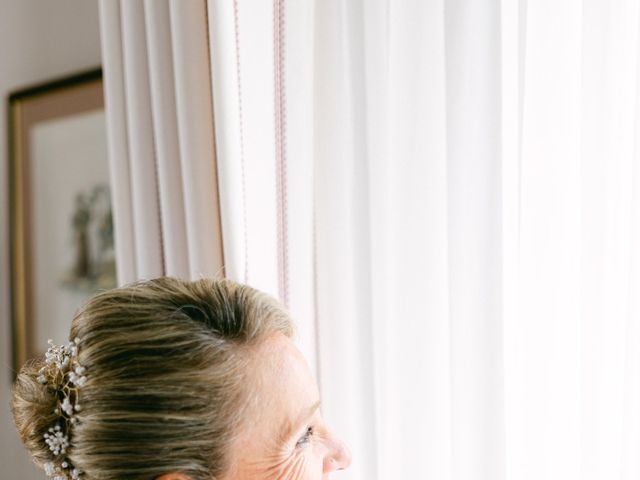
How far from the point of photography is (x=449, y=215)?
1088mm

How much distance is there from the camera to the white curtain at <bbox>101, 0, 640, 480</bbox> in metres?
0.95

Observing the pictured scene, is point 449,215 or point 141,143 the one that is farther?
point 141,143

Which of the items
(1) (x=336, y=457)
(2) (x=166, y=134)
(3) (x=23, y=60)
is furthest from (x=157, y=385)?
(3) (x=23, y=60)

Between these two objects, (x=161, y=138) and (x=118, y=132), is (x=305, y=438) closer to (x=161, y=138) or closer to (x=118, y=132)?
(x=161, y=138)

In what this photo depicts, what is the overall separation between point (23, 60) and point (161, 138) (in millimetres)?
868

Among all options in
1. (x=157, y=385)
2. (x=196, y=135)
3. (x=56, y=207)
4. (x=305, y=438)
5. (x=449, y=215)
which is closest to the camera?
(x=157, y=385)

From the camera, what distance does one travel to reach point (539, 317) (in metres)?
1.00

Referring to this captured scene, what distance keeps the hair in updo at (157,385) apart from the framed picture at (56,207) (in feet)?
2.93

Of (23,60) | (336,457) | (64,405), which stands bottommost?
(336,457)

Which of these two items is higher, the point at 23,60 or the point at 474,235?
the point at 23,60

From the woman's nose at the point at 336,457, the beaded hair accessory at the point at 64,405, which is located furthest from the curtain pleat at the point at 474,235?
the beaded hair accessory at the point at 64,405

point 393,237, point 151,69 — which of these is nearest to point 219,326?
point 393,237

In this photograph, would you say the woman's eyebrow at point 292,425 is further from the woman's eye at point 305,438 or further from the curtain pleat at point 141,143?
the curtain pleat at point 141,143

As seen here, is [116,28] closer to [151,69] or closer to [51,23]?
[151,69]
